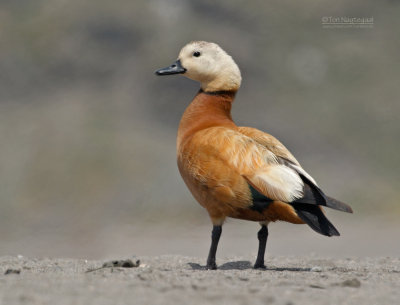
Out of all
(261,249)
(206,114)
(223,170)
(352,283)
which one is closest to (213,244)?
(261,249)

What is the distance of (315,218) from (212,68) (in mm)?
2324

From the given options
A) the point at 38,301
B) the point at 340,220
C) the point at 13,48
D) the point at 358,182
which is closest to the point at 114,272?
the point at 38,301

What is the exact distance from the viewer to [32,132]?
20.5 meters

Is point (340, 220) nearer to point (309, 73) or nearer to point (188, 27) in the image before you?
point (309, 73)

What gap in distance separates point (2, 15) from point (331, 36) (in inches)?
454

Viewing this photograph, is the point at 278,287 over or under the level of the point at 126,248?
under

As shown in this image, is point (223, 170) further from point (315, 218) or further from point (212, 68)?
point (212, 68)

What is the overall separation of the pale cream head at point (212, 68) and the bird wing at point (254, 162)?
2.90 ft

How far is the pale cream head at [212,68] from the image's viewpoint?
7.69 m

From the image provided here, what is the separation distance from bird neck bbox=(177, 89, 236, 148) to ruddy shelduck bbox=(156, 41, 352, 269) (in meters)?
0.01

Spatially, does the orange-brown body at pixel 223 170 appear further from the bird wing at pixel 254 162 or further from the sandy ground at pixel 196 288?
the sandy ground at pixel 196 288

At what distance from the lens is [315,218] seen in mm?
6328

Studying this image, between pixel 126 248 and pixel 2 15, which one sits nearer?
pixel 126 248

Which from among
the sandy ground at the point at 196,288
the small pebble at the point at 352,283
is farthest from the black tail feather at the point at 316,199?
the small pebble at the point at 352,283
